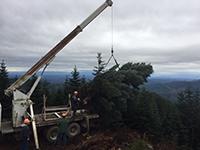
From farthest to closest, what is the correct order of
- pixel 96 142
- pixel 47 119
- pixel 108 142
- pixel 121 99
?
pixel 121 99 → pixel 47 119 → pixel 108 142 → pixel 96 142

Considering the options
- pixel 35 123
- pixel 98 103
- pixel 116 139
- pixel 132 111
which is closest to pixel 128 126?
pixel 132 111

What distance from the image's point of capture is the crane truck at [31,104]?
1444 centimetres

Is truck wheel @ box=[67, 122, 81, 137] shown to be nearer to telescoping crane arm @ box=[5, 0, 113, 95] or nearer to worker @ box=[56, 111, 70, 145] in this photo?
worker @ box=[56, 111, 70, 145]

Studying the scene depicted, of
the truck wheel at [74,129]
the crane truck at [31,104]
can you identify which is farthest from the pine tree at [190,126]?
the crane truck at [31,104]

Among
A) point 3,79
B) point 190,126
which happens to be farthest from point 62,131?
point 190,126

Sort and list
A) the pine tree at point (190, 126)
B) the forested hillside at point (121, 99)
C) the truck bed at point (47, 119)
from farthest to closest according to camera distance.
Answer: the pine tree at point (190, 126), the forested hillside at point (121, 99), the truck bed at point (47, 119)

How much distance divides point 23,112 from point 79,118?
112 inches

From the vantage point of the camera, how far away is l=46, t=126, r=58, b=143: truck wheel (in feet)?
49.5

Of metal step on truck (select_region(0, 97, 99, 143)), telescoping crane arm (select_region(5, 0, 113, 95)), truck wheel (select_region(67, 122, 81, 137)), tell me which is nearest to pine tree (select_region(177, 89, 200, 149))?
metal step on truck (select_region(0, 97, 99, 143))

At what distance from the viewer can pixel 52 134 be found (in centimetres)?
1526

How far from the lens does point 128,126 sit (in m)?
18.1

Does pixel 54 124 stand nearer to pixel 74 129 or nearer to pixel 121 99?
pixel 74 129

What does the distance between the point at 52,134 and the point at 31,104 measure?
182cm

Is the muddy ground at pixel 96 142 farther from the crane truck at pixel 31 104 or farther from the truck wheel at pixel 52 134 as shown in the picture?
the crane truck at pixel 31 104
